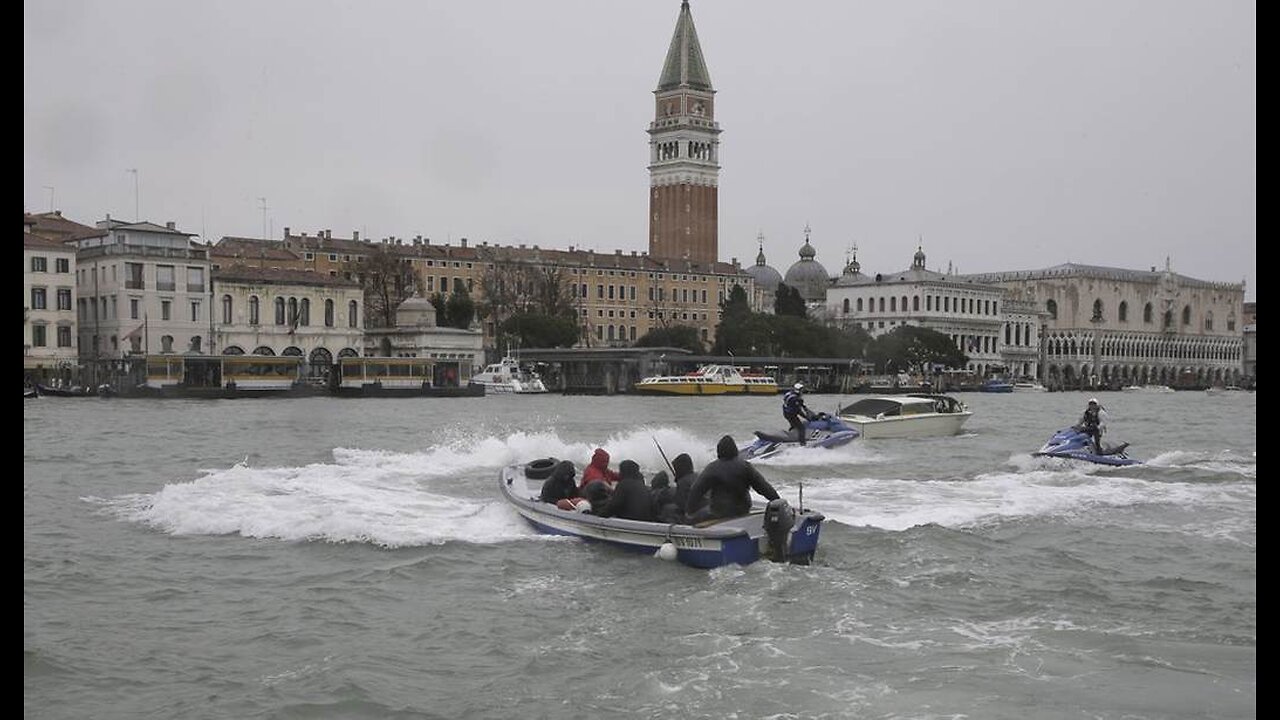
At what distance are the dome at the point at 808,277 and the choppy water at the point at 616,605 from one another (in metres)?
124

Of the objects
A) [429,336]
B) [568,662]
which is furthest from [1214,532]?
[429,336]

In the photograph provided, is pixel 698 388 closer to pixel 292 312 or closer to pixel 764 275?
pixel 292 312

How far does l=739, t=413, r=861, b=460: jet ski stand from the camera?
1017 inches

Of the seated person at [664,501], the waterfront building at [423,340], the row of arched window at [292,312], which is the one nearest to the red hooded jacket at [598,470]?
the seated person at [664,501]

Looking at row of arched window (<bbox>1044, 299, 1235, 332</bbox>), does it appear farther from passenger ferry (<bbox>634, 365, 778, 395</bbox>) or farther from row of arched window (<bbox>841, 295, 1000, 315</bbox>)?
passenger ferry (<bbox>634, 365, 778, 395</bbox>)

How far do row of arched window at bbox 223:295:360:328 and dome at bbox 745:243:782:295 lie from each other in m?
64.9

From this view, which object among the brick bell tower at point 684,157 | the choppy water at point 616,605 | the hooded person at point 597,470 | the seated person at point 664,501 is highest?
the brick bell tower at point 684,157

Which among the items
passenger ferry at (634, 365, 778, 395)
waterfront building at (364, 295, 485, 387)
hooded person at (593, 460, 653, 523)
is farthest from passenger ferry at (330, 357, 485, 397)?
hooded person at (593, 460, 653, 523)

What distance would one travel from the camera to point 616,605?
11.8m

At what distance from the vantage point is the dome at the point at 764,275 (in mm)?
140175

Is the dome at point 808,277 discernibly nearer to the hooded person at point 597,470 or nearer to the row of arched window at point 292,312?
the row of arched window at point 292,312

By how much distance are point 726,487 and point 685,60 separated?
383ft

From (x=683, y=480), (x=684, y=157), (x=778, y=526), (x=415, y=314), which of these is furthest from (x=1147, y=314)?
(x=778, y=526)

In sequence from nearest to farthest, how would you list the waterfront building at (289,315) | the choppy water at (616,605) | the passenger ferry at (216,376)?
the choppy water at (616,605) → the passenger ferry at (216,376) → the waterfront building at (289,315)
